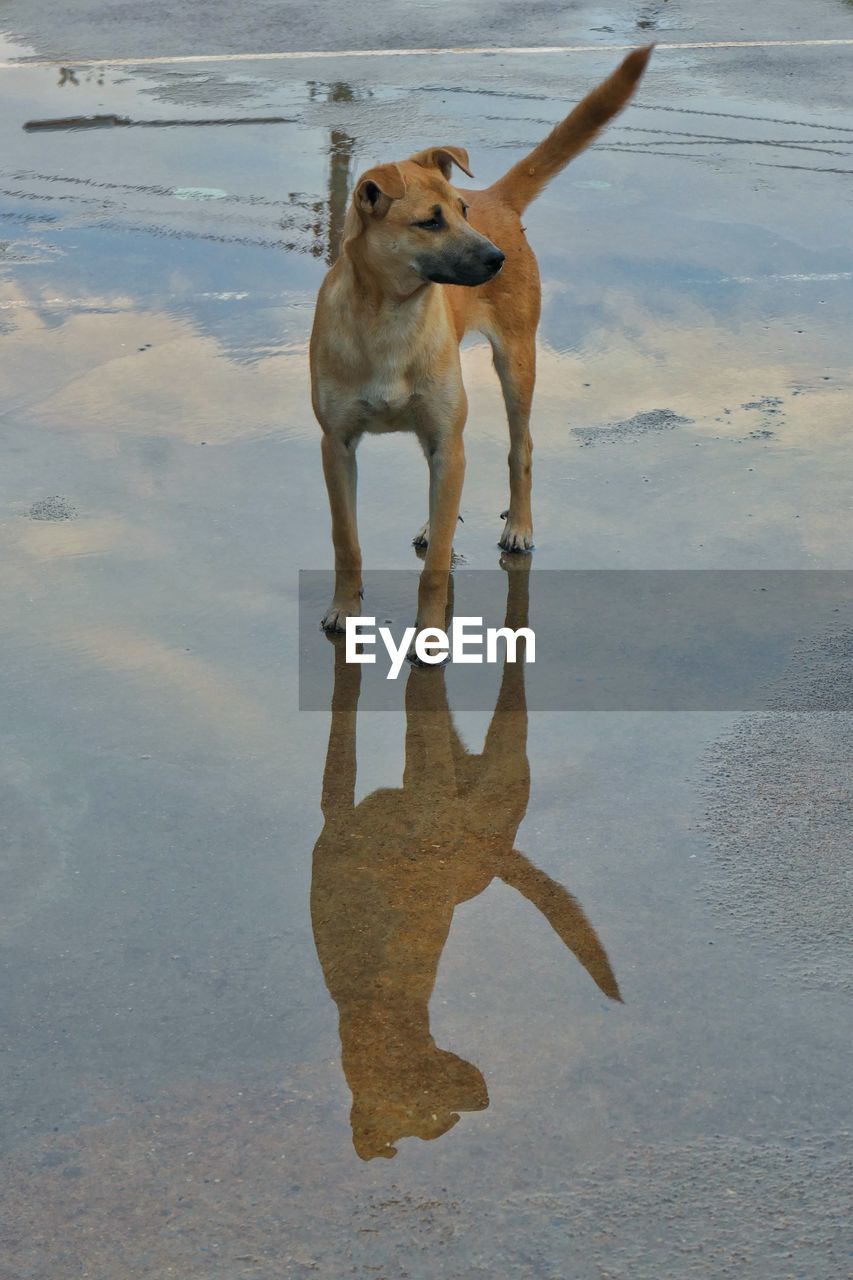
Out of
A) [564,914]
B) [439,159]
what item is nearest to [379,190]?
[439,159]

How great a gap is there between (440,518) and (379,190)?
3.44 ft

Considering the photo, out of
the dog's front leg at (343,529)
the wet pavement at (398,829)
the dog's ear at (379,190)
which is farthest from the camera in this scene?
the dog's front leg at (343,529)

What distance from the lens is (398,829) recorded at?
4.39 metres

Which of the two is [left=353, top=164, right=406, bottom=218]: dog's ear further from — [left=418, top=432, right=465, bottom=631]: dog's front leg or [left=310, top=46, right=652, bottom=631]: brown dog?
[left=418, top=432, right=465, bottom=631]: dog's front leg

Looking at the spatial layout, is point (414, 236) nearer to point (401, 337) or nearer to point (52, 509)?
point (401, 337)

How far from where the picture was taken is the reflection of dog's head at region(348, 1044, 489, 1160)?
3271 mm

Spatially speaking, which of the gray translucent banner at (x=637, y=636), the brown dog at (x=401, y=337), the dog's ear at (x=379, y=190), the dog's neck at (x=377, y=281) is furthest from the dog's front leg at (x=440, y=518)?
the dog's ear at (x=379, y=190)

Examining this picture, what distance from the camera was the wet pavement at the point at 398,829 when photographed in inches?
123

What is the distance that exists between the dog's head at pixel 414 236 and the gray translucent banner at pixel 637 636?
1.16m

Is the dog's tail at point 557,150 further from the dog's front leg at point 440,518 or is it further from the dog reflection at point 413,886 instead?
the dog reflection at point 413,886

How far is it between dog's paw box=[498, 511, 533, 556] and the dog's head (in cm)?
119

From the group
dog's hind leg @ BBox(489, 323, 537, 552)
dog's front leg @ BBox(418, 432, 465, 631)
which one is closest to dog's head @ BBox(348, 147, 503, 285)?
dog's front leg @ BBox(418, 432, 465, 631)

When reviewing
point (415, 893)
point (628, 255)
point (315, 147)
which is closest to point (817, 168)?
point (628, 255)

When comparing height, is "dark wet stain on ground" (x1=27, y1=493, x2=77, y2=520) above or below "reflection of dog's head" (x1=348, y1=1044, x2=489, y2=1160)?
above
